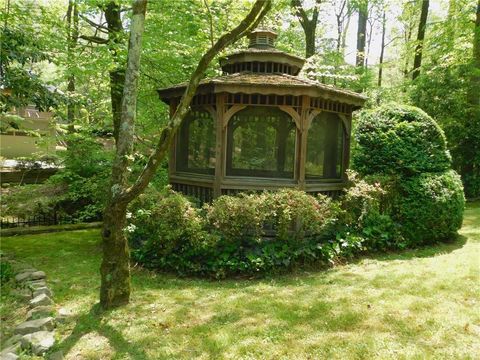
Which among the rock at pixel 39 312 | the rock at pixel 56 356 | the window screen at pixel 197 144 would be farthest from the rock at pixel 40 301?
the window screen at pixel 197 144

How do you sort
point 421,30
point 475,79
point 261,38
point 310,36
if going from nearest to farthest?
1. point 261,38
2. point 475,79
3. point 421,30
4. point 310,36

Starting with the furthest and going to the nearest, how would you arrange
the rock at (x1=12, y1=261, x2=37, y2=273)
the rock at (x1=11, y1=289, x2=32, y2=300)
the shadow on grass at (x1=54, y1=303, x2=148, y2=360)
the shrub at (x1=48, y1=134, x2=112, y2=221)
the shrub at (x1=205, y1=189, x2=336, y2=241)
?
the shrub at (x1=48, y1=134, x2=112, y2=221), the shrub at (x1=205, y1=189, x2=336, y2=241), the rock at (x1=12, y1=261, x2=37, y2=273), the rock at (x1=11, y1=289, x2=32, y2=300), the shadow on grass at (x1=54, y1=303, x2=148, y2=360)

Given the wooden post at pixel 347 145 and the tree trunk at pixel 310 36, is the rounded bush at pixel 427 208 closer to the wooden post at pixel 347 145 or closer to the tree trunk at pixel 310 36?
the wooden post at pixel 347 145

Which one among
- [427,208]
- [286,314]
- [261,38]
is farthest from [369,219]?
[261,38]

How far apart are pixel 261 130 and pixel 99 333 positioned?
15.6 feet

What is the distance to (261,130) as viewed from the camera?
7.56m

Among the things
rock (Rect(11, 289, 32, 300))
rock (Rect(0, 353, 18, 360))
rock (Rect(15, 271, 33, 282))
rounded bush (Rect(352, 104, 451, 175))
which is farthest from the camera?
rounded bush (Rect(352, 104, 451, 175))

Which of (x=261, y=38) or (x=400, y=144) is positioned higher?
(x=261, y=38)

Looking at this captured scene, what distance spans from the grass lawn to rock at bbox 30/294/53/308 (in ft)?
0.52

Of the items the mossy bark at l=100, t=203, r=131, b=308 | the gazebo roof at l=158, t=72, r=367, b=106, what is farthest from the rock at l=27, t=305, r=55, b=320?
the gazebo roof at l=158, t=72, r=367, b=106

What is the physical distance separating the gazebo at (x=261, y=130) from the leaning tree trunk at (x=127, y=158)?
8.48 feet

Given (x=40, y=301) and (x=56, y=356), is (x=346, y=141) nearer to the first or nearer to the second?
(x=40, y=301)

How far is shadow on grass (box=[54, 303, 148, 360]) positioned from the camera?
3680mm

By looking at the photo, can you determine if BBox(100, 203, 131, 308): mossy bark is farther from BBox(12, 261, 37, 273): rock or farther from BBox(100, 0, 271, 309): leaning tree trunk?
BBox(12, 261, 37, 273): rock
